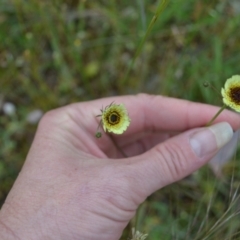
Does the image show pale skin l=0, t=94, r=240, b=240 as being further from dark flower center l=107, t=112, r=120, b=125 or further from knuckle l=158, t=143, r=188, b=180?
dark flower center l=107, t=112, r=120, b=125

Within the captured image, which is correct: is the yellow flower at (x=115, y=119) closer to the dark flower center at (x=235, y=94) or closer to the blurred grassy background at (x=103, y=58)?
the dark flower center at (x=235, y=94)

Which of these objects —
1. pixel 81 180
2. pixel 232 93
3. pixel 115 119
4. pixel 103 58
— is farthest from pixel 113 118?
pixel 103 58

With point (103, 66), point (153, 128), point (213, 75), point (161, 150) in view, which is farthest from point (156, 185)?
point (103, 66)

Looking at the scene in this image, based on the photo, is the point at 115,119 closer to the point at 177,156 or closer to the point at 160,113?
the point at 177,156

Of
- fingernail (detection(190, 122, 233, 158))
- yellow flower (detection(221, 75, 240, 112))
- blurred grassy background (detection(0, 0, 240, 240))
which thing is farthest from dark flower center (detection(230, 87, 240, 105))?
blurred grassy background (detection(0, 0, 240, 240))

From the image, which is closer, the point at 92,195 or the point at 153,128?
the point at 92,195

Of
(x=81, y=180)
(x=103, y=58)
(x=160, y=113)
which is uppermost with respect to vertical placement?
(x=103, y=58)

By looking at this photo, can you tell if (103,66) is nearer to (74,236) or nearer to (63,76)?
(63,76)
